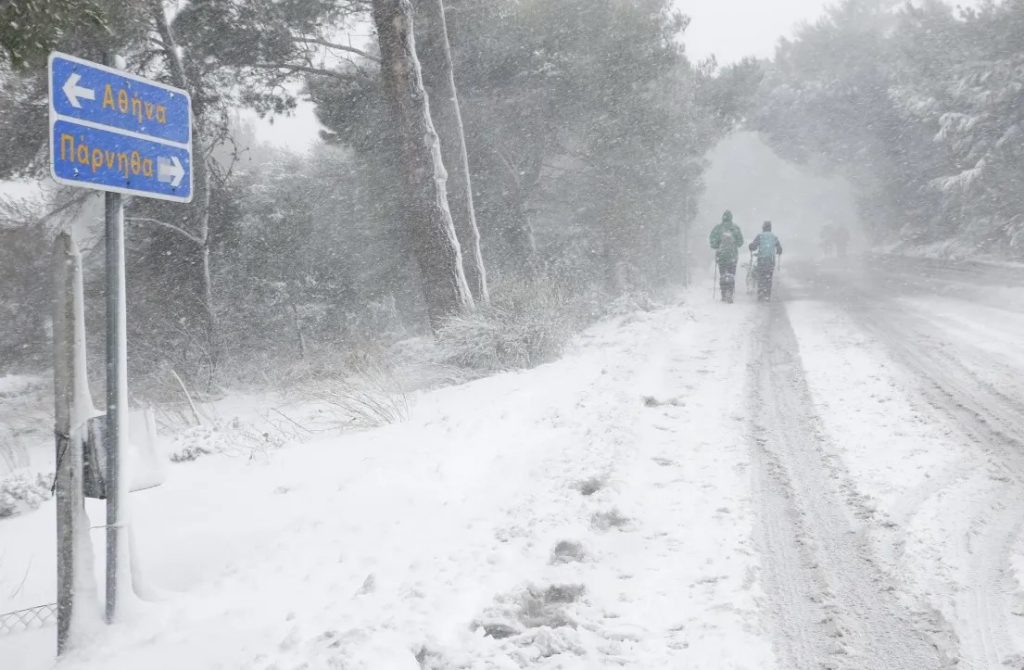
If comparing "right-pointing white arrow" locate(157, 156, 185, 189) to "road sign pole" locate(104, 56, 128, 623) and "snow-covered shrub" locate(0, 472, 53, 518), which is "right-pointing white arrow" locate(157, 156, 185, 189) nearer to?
"road sign pole" locate(104, 56, 128, 623)

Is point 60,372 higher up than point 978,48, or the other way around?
point 978,48

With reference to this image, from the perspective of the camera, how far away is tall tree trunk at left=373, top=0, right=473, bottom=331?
920 cm

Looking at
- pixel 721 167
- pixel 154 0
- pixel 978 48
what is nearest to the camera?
pixel 154 0

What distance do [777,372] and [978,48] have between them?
2101 centimetres

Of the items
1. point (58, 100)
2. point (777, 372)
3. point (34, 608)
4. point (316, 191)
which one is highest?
point (316, 191)

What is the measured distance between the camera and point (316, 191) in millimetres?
19156

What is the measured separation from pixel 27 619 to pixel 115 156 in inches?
84.8

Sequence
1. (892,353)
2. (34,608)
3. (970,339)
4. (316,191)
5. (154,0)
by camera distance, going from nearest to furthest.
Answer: (34,608)
(892,353)
(970,339)
(154,0)
(316,191)

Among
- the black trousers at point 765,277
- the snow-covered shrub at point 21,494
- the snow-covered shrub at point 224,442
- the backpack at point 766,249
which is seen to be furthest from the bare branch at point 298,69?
the black trousers at point 765,277

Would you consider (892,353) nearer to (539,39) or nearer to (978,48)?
(539,39)

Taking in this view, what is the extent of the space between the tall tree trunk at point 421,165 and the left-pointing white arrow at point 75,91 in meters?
6.79

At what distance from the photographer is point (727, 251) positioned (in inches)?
577

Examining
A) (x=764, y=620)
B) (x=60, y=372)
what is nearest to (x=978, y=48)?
(x=764, y=620)

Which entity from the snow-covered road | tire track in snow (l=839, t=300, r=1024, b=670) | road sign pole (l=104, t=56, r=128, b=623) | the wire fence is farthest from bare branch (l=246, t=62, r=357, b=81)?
the wire fence
